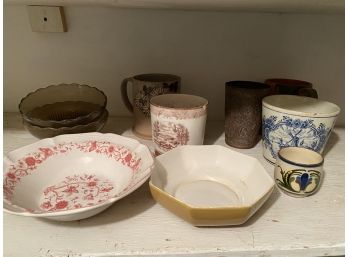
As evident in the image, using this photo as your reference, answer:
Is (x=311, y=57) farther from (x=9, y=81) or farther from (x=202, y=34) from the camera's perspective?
(x=9, y=81)

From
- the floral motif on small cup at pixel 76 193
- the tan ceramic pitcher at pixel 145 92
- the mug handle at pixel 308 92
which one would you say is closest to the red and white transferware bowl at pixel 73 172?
the floral motif on small cup at pixel 76 193

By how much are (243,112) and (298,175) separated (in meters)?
0.18

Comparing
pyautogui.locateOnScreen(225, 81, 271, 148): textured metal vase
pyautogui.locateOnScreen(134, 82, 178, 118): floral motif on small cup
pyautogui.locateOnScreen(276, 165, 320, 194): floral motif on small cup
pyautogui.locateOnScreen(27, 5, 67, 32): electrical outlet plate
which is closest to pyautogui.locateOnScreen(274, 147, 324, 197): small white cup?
pyautogui.locateOnScreen(276, 165, 320, 194): floral motif on small cup

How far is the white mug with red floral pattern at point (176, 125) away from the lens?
52 cm

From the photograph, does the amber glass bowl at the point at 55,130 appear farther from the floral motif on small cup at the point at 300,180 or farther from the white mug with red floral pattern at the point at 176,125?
the floral motif on small cup at the point at 300,180

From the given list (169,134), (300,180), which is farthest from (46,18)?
(300,180)

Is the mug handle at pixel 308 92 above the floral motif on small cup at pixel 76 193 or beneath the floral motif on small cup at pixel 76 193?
above

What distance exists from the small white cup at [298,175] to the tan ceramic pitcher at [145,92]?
264 mm

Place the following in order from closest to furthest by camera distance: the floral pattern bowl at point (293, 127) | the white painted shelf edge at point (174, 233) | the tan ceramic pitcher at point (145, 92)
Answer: the white painted shelf edge at point (174, 233)
the floral pattern bowl at point (293, 127)
the tan ceramic pitcher at point (145, 92)

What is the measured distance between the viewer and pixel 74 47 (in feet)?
2.38

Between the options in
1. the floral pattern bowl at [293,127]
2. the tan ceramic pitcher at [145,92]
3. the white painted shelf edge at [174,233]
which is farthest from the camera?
the tan ceramic pitcher at [145,92]

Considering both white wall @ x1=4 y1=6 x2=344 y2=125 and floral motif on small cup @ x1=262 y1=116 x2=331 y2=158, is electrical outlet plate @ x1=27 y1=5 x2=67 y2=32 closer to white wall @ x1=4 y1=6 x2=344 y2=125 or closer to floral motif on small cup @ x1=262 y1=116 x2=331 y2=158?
white wall @ x1=4 y1=6 x2=344 y2=125

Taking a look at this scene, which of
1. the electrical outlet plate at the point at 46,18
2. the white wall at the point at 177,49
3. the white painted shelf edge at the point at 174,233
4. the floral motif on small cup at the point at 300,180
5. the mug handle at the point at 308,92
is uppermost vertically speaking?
the electrical outlet plate at the point at 46,18

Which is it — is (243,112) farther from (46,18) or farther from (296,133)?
(46,18)
